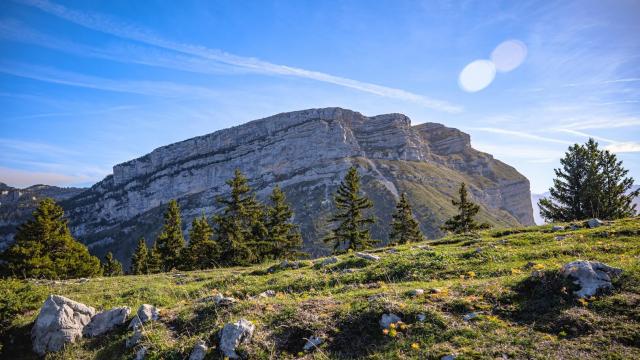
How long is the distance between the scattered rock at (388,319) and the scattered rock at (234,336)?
3147 millimetres

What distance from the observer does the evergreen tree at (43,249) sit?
104 ft

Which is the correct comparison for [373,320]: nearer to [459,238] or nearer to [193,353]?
[193,353]

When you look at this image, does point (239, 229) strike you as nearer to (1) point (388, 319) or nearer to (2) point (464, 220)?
(2) point (464, 220)

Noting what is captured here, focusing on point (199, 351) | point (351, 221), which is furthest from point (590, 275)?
point (351, 221)

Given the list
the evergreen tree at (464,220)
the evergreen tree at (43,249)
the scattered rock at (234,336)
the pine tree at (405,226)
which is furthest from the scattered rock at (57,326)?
the evergreen tree at (464,220)

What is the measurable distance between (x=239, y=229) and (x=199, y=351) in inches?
1298

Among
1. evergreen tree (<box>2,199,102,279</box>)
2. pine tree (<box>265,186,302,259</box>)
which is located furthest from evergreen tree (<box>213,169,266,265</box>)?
evergreen tree (<box>2,199,102,279</box>)

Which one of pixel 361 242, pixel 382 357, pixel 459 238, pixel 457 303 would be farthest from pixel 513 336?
pixel 361 242

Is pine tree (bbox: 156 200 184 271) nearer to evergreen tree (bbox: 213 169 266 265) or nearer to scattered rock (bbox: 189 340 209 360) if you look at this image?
evergreen tree (bbox: 213 169 266 265)

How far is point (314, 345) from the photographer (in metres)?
7.67

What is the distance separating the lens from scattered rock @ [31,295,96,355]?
31.0ft

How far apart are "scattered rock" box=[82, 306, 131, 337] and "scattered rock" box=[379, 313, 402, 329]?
24.5 ft

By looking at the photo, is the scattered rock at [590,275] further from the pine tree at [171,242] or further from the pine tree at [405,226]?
the pine tree at [171,242]

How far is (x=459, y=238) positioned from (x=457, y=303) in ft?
49.0
